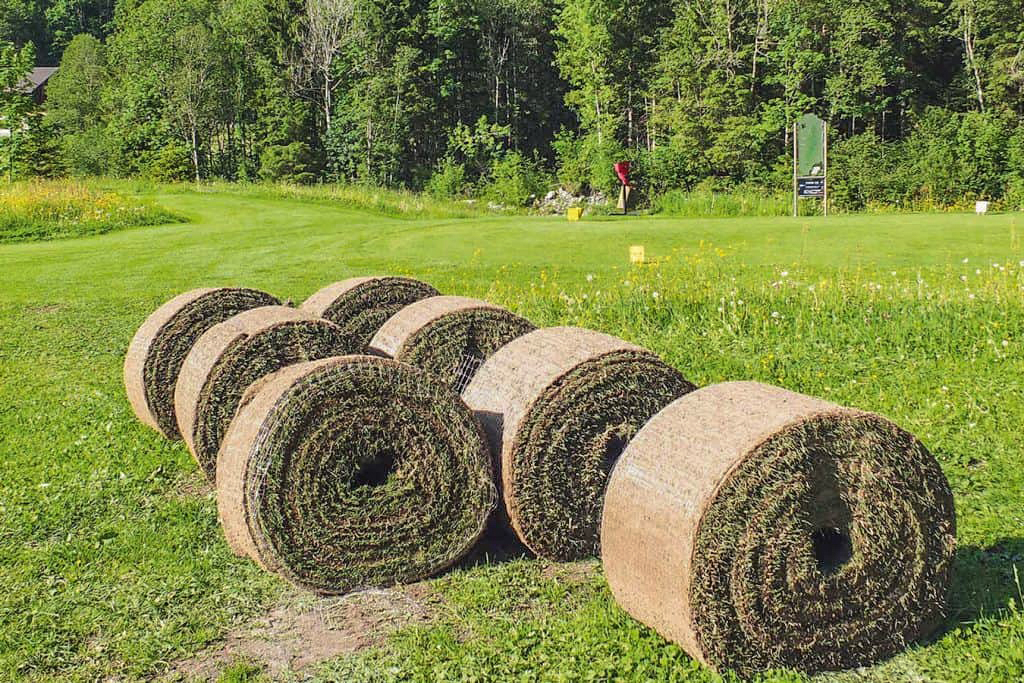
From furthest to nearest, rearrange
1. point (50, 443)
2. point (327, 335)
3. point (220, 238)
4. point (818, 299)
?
point (220, 238) < point (818, 299) < point (50, 443) < point (327, 335)

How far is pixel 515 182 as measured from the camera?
4325cm

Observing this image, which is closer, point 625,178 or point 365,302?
point 365,302

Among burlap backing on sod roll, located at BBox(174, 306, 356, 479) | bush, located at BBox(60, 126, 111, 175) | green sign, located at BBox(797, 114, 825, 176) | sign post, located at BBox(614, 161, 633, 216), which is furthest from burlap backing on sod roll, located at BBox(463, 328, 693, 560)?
bush, located at BBox(60, 126, 111, 175)

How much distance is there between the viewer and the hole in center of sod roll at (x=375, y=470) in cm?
520

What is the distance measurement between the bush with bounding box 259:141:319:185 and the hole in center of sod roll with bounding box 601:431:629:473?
45.1 metres

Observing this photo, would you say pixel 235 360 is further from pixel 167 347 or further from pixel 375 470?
pixel 375 470

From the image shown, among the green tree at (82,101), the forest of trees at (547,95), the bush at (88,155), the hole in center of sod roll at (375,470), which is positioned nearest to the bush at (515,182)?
the forest of trees at (547,95)

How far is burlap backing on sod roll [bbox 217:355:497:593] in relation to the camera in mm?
4953

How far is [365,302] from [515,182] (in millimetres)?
35645

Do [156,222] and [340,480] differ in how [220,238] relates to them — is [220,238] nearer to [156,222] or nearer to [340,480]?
[156,222]

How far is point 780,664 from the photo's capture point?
13.4 ft

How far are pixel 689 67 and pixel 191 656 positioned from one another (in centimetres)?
4148

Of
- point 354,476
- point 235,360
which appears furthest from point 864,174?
point 354,476

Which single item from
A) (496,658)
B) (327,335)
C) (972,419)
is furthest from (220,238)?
(496,658)
